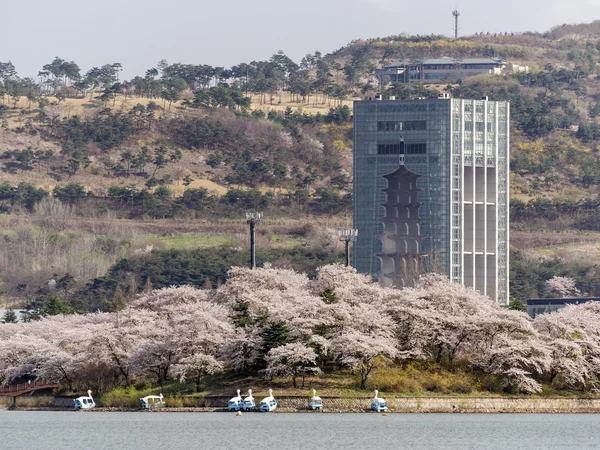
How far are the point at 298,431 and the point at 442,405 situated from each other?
22.5 metres

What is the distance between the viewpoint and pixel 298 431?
121 metres

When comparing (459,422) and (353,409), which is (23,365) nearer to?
(353,409)

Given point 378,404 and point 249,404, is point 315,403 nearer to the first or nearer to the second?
point 378,404

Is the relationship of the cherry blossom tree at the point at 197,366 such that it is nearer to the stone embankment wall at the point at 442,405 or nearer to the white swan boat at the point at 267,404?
the stone embankment wall at the point at 442,405

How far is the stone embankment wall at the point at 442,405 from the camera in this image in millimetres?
138750

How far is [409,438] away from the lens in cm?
11675

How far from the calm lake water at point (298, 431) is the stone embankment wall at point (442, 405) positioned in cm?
238

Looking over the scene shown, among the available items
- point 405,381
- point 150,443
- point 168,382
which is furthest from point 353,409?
point 150,443

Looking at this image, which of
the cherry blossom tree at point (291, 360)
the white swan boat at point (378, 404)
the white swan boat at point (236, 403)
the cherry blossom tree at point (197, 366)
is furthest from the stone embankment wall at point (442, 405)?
the cherry blossom tree at point (197, 366)

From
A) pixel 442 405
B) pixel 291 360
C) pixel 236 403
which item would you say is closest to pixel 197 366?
pixel 236 403

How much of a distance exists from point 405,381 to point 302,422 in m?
15.1

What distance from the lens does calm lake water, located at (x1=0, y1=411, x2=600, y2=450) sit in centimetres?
11219

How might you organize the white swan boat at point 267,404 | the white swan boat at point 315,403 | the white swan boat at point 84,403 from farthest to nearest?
the white swan boat at point 84,403, the white swan boat at point 267,404, the white swan boat at point 315,403

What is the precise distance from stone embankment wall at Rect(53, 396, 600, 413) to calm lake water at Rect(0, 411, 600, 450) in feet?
7.82
